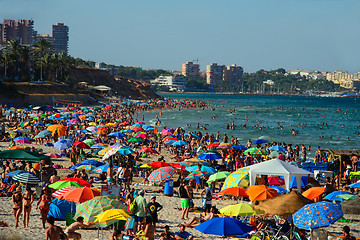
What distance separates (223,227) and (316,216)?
188 cm

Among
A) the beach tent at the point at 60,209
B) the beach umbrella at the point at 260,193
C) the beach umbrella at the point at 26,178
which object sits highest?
the beach umbrella at the point at 260,193

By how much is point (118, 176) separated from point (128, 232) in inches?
215

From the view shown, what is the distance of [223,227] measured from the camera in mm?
8328

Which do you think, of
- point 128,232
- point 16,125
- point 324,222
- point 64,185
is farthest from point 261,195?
point 16,125

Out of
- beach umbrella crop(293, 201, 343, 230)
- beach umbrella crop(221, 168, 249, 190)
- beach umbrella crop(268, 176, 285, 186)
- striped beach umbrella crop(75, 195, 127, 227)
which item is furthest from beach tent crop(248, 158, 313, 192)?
striped beach umbrella crop(75, 195, 127, 227)

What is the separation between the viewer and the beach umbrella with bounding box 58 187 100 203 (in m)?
10.6

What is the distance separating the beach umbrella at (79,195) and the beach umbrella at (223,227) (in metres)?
3.42

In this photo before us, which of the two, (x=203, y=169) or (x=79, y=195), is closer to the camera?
(x=79, y=195)

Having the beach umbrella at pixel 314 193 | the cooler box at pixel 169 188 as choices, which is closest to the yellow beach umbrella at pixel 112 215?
the beach umbrella at pixel 314 193

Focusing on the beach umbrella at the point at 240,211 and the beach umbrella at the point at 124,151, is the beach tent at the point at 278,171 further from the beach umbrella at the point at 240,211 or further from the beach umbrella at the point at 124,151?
the beach umbrella at the point at 124,151

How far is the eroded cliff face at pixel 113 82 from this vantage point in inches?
4422

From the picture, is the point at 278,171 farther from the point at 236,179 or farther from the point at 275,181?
the point at 275,181

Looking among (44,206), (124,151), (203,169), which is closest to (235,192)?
(203,169)

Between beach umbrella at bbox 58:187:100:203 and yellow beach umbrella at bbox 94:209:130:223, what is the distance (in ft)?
5.44
